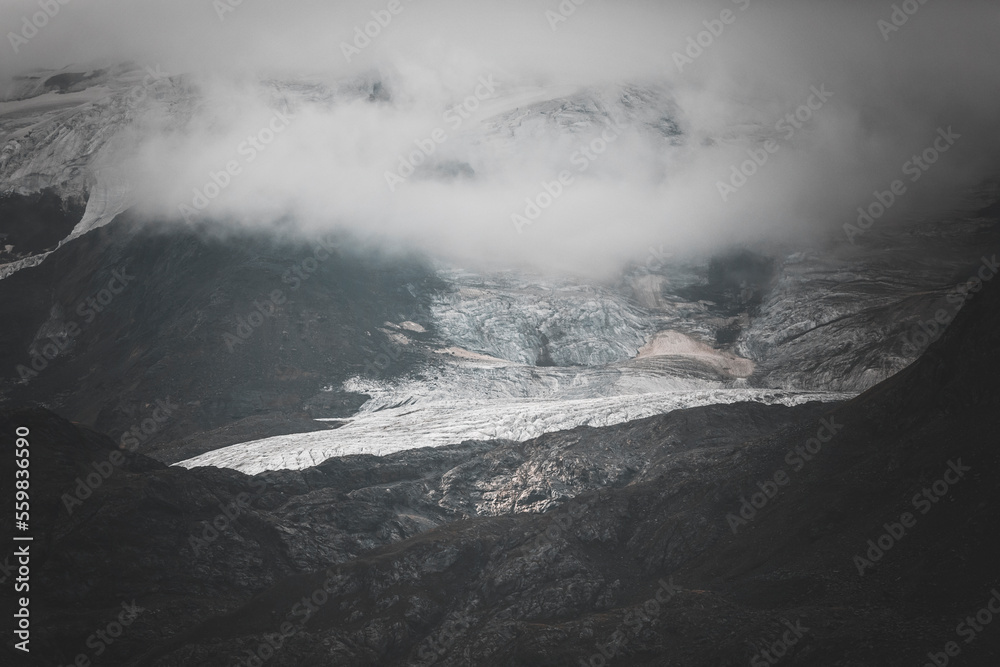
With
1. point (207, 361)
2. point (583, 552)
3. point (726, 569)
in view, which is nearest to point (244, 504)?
point (583, 552)

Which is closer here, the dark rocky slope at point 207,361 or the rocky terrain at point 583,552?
the rocky terrain at point 583,552

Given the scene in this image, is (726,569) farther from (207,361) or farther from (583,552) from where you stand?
(207,361)

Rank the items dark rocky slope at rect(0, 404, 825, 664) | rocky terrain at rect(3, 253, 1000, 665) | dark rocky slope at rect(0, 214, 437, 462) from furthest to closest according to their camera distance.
A: 1. dark rocky slope at rect(0, 214, 437, 462)
2. dark rocky slope at rect(0, 404, 825, 664)
3. rocky terrain at rect(3, 253, 1000, 665)

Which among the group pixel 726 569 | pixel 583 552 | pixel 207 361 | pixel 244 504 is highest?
pixel 207 361

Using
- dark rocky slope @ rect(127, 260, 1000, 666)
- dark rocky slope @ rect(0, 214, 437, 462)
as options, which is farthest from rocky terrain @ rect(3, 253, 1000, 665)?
dark rocky slope @ rect(0, 214, 437, 462)

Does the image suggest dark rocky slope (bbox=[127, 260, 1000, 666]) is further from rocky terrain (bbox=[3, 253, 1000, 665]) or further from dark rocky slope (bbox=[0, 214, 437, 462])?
dark rocky slope (bbox=[0, 214, 437, 462])

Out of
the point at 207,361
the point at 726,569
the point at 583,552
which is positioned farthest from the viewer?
the point at 207,361

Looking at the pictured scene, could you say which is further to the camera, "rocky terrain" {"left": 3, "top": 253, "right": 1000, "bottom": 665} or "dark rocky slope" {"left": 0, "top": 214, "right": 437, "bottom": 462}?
"dark rocky slope" {"left": 0, "top": 214, "right": 437, "bottom": 462}

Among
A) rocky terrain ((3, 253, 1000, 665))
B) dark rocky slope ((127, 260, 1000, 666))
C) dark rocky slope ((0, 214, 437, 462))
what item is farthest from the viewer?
dark rocky slope ((0, 214, 437, 462))

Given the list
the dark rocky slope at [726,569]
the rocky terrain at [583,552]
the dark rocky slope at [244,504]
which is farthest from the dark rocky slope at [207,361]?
the dark rocky slope at [726,569]

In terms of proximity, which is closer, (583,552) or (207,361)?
(583,552)

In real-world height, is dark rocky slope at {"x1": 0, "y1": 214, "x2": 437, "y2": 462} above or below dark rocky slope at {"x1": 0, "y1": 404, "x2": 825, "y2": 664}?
above

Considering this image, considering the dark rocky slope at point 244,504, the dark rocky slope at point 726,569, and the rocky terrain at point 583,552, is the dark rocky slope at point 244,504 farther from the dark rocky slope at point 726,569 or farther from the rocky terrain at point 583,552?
the dark rocky slope at point 726,569
